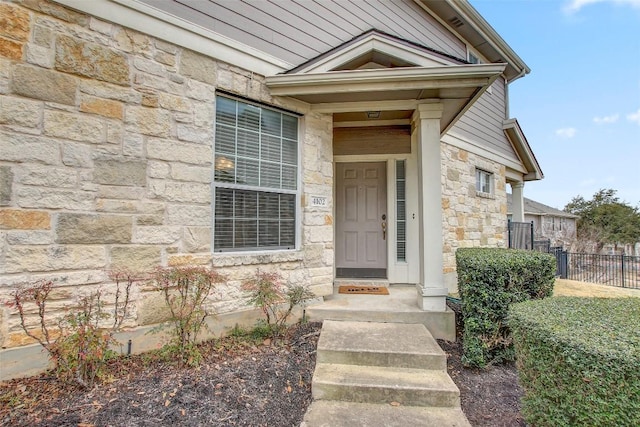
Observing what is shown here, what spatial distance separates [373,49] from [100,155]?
11.0 feet

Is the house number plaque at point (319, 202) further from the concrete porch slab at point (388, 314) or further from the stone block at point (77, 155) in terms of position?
the stone block at point (77, 155)

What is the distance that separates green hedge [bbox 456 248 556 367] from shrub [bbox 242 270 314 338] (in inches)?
68.0

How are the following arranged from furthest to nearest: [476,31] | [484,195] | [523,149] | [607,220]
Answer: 1. [607,220]
2. [523,149]
3. [484,195]
4. [476,31]

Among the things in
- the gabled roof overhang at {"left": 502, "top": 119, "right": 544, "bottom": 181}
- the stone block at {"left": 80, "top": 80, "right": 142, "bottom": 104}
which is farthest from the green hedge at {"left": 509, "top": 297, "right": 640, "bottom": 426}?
the gabled roof overhang at {"left": 502, "top": 119, "right": 544, "bottom": 181}

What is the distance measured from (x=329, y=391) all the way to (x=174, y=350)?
4.73 feet

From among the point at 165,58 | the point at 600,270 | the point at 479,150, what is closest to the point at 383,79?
the point at 165,58

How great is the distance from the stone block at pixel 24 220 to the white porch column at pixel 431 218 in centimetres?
363

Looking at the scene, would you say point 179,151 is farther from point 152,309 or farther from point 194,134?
point 152,309

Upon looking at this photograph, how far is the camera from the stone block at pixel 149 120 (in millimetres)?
2777

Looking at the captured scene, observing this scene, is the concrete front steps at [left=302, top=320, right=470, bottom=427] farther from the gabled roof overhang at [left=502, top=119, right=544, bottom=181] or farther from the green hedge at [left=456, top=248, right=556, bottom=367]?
the gabled roof overhang at [left=502, top=119, right=544, bottom=181]

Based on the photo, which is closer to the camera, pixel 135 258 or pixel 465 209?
pixel 135 258

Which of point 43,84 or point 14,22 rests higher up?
point 14,22

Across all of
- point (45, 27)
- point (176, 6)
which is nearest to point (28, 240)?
point (45, 27)

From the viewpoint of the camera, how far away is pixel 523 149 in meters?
8.36
